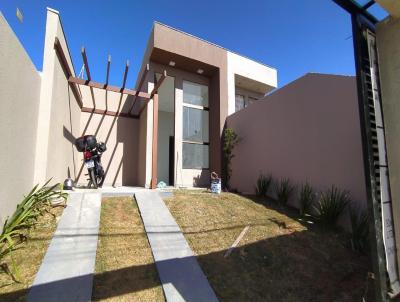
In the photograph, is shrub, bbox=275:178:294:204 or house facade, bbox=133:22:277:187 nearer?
shrub, bbox=275:178:294:204

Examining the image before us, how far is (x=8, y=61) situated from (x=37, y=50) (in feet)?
6.69

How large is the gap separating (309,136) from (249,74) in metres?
5.43

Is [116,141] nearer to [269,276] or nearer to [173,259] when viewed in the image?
[173,259]

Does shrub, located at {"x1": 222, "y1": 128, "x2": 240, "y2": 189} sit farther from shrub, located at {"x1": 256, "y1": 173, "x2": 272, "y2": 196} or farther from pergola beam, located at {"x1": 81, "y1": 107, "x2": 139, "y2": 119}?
pergola beam, located at {"x1": 81, "y1": 107, "x2": 139, "y2": 119}

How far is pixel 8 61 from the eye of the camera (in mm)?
3438

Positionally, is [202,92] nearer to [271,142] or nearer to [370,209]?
[271,142]

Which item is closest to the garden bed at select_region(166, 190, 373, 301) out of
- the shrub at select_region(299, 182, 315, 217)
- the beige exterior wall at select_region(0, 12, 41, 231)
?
the shrub at select_region(299, 182, 315, 217)

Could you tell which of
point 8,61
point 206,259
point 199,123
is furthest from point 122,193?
point 199,123

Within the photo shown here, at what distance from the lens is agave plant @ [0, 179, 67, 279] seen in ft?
10.5

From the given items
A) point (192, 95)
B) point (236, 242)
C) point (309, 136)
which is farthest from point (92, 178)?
point (309, 136)

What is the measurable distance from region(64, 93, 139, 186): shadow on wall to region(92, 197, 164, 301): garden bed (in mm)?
4489

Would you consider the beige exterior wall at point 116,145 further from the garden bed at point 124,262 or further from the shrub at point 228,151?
the garden bed at point 124,262

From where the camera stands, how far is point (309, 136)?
585 cm

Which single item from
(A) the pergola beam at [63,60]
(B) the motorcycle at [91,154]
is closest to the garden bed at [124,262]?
(B) the motorcycle at [91,154]
